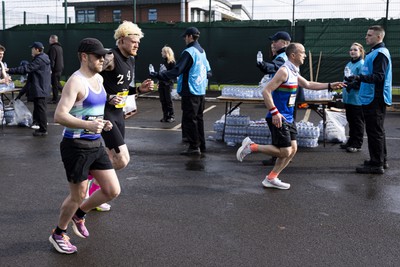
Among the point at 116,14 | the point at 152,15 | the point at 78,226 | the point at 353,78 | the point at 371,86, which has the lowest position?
the point at 78,226

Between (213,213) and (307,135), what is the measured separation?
4204mm

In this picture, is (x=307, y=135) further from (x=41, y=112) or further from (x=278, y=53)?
(x=41, y=112)

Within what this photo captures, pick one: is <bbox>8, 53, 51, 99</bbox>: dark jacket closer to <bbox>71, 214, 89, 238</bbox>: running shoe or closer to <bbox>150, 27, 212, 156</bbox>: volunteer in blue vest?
<bbox>150, 27, 212, 156</bbox>: volunteer in blue vest

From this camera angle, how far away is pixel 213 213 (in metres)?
5.28

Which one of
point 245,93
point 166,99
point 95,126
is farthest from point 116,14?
point 95,126

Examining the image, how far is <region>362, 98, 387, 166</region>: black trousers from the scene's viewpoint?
6914 mm

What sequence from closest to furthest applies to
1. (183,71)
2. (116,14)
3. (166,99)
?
(183,71)
(166,99)
(116,14)

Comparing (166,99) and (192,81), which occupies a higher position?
(192,81)

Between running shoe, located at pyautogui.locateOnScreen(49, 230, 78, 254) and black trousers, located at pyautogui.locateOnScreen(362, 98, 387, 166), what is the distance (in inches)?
183

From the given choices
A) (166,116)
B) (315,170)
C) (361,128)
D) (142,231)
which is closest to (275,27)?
(166,116)

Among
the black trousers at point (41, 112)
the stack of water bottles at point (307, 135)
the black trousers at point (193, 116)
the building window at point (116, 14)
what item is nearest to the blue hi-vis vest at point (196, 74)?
the black trousers at point (193, 116)

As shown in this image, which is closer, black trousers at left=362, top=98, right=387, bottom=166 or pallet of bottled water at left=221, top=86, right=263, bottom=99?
black trousers at left=362, top=98, right=387, bottom=166

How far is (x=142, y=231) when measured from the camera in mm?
4719

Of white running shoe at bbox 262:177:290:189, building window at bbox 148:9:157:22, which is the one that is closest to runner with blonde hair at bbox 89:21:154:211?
white running shoe at bbox 262:177:290:189
